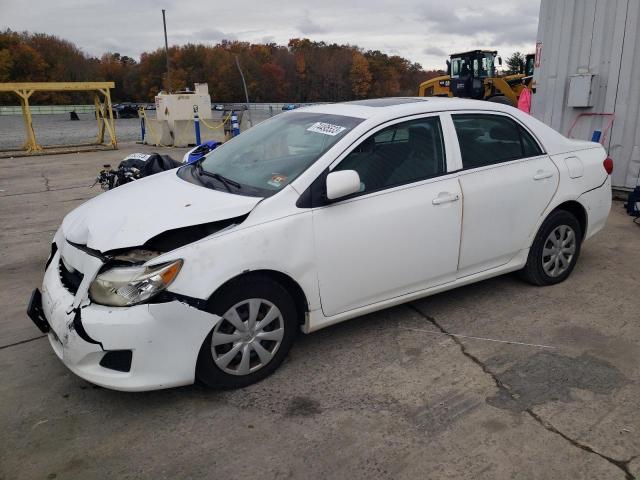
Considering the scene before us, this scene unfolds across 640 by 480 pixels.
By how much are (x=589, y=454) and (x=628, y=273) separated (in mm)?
2913

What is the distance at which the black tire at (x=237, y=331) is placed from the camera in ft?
9.55

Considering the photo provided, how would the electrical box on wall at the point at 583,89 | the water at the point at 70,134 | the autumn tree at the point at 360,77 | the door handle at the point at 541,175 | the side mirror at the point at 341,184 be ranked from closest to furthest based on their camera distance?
1. the side mirror at the point at 341,184
2. the door handle at the point at 541,175
3. the electrical box on wall at the point at 583,89
4. the water at the point at 70,134
5. the autumn tree at the point at 360,77

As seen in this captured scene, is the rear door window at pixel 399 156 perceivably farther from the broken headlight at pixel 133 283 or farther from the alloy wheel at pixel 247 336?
the broken headlight at pixel 133 283

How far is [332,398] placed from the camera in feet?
10.0

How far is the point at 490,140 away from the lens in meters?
4.05

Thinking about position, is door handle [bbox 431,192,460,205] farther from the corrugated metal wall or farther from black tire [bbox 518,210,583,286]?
the corrugated metal wall

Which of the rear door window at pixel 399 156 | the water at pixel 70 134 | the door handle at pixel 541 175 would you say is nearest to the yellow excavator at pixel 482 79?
the water at pixel 70 134

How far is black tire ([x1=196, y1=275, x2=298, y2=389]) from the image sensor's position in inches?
115

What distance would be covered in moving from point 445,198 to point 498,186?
1.77 feet

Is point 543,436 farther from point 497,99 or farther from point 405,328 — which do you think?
point 497,99

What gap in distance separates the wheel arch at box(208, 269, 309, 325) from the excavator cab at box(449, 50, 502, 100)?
16.9 m

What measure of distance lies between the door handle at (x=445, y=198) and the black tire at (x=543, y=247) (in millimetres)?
1042

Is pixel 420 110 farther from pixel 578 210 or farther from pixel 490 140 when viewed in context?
pixel 578 210

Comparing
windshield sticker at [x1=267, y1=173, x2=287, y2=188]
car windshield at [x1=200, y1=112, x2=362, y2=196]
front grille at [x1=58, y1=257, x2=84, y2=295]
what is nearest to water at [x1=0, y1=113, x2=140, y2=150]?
car windshield at [x1=200, y1=112, x2=362, y2=196]
